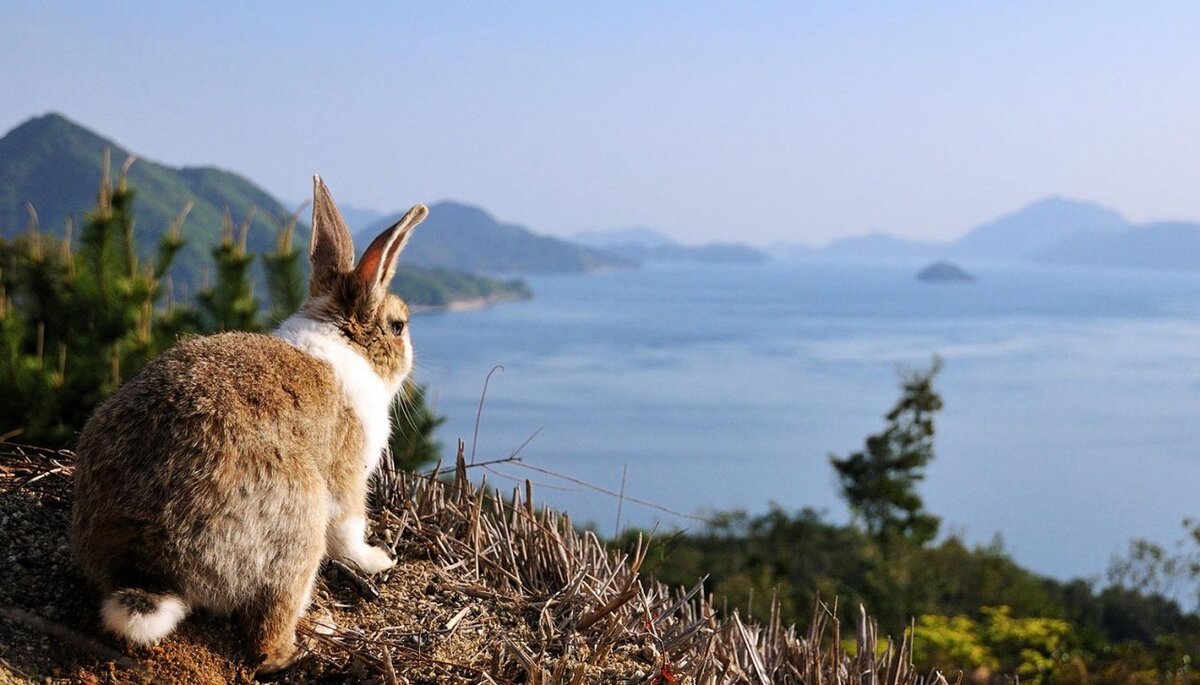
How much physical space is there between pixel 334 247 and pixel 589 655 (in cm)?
191

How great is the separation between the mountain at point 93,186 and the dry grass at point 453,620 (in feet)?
40.2

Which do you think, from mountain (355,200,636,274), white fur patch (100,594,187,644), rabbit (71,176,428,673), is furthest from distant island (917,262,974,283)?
white fur patch (100,594,187,644)

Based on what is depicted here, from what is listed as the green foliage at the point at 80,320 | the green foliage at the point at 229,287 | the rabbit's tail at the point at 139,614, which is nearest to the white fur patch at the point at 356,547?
the rabbit's tail at the point at 139,614

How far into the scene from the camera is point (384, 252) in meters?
3.99

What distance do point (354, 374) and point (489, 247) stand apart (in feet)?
363

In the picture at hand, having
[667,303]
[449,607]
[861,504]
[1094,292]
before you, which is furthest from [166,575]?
[1094,292]

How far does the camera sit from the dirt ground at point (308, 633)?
3148mm

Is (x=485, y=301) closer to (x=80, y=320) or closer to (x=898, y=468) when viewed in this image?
(x=898, y=468)

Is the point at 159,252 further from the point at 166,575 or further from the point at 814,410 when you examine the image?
the point at 814,410

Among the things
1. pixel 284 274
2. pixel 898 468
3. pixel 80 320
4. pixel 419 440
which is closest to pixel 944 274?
pixel 898 468

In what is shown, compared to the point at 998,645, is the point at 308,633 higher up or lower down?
higher up

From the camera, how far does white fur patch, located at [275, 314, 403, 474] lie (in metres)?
3.79

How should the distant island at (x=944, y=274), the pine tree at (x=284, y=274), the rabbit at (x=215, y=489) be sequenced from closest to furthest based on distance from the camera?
the rabbit at (x=215, y=489), the pine tree at (x=284, y=274), the distant island at (x=944, y=274)

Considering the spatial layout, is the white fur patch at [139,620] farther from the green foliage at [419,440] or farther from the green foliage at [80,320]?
the green foliage at [80,320]
